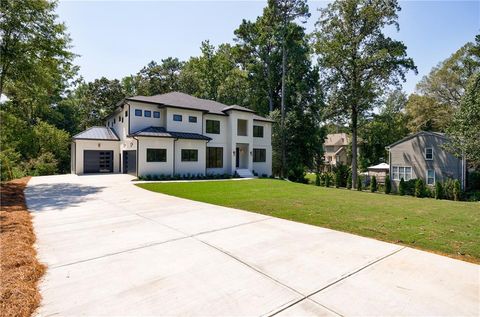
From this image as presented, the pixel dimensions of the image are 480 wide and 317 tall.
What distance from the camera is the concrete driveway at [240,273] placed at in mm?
3016

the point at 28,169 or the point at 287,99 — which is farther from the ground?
the point at 287,99

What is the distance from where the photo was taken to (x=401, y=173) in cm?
2670

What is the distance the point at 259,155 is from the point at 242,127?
3.64 metres

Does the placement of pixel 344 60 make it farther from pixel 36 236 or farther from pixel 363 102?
pixel 36 236

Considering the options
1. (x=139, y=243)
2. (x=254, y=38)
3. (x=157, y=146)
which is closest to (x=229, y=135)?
(x=157, y=146)

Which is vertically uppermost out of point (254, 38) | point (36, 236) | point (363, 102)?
point (254, 38)

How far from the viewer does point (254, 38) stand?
35.0 metres

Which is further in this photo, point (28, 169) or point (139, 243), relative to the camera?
point (28, 169)

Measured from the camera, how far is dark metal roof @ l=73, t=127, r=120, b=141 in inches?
880

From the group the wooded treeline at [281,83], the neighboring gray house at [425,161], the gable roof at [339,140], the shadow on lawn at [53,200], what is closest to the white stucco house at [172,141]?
the wooded treeline at [281,83]

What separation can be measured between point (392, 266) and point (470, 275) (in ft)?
3.39

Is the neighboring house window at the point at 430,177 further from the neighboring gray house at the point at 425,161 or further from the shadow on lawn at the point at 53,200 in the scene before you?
the shadow on lawn at the point at 53,200

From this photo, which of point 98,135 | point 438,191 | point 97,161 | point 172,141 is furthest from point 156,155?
point 438,191

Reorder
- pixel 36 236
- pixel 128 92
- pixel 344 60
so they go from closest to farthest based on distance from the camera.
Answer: pixel 36 236 < pixel 344 60 < pixel 128 92
